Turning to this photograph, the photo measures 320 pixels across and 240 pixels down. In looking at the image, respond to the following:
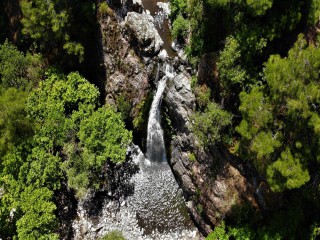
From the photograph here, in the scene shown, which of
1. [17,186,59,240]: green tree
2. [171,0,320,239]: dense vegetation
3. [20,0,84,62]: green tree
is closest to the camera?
[171,0,320,239]: dense vegetation

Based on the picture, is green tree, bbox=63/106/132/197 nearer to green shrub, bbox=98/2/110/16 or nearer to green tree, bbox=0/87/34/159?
green tree, bbox=0/87/34/159

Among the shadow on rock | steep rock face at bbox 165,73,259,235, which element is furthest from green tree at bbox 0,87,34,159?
steep rock face at bbox 165,73,259,235

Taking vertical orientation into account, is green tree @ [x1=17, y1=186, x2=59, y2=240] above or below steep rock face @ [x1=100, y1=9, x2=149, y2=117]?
below

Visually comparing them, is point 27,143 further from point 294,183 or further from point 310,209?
point 310,209

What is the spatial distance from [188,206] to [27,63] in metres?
20.6

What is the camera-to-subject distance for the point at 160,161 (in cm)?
3444

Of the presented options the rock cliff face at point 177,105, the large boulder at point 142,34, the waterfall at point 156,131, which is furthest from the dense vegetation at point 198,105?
the large boulder at point 142,34

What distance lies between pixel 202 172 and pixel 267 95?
33.4 feet

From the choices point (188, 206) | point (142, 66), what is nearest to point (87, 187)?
point (188, 206)

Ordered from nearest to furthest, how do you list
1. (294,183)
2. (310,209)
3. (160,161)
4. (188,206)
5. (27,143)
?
(294,183) → (310,209) → (27,143) → (188,206) → (160,161)

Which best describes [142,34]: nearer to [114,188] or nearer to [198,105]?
[198,105]

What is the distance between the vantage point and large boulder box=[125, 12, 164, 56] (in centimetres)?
3159

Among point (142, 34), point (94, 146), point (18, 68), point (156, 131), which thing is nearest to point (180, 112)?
point (156, 131)

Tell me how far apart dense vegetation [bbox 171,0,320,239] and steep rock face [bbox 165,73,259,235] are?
4.32ft
